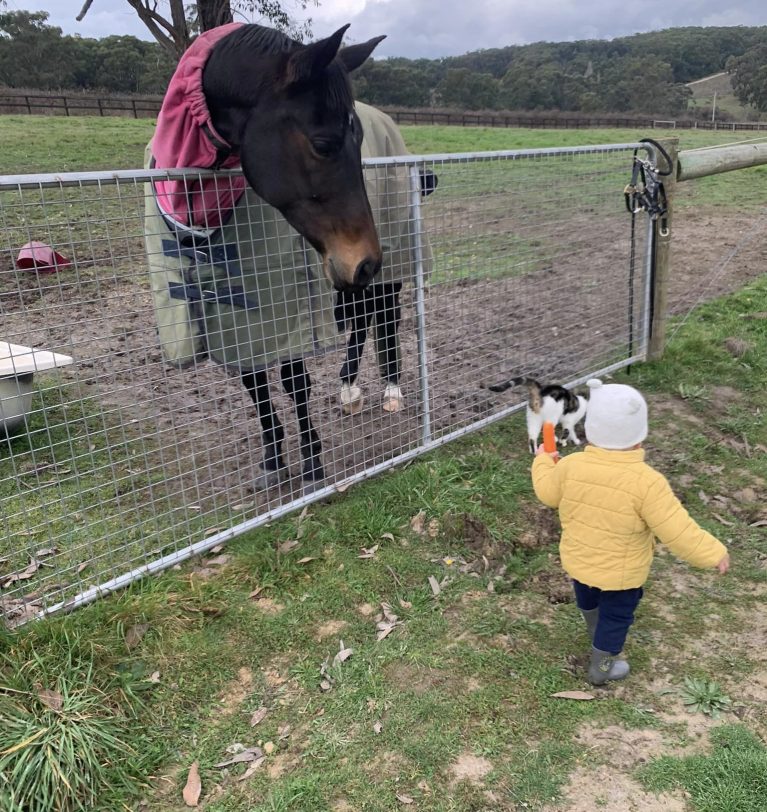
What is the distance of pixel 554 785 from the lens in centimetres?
183

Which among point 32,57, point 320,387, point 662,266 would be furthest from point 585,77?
point 320,387

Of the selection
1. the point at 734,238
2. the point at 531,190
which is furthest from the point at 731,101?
the point at 531,190

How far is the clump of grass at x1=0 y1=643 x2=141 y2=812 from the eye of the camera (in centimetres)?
176

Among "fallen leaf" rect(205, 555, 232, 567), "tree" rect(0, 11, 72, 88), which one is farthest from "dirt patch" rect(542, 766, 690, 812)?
"tree" rect(0, 11, 72, 88)

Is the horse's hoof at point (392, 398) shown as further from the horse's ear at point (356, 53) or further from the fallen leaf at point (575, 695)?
the fallen leaf at point (575, 695)

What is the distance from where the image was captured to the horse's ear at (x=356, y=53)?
2.54 m

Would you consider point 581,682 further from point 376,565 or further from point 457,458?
point 457,458

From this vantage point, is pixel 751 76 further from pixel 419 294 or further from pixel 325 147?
pixel 325 147

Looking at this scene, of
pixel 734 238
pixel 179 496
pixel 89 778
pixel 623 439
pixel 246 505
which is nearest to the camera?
pixel 89 778

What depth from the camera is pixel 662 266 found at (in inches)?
186

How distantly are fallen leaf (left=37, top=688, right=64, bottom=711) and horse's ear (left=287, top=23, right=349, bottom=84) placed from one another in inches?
83.0

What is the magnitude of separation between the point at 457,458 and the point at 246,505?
1.18m

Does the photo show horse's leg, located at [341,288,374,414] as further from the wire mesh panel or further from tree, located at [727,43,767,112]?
tree, located at [727,43,767,112]

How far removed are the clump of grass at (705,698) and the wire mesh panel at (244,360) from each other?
5.85 feet
